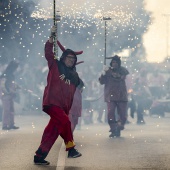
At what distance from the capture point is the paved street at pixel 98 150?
10.9 m

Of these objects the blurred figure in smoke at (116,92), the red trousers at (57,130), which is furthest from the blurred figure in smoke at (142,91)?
the red trousers at (57,130)

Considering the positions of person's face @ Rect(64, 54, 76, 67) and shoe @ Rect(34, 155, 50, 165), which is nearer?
shoe @ Rect(34, 155, 50, 165)

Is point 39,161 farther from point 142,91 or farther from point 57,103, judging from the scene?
point 142,91

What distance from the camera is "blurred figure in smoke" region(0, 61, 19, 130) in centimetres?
1859

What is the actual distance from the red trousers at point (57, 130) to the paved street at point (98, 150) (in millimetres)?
268

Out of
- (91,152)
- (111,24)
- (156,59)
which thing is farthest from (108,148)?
(156,59)

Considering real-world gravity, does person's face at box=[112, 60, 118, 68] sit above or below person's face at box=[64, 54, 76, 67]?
below

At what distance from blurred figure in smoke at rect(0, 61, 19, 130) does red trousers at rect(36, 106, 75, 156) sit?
289 inches

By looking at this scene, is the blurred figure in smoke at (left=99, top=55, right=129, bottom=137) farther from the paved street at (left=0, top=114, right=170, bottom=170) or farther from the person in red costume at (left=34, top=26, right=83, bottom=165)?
the person in red costume at (left=34, top=26, right=83, bottom=165)

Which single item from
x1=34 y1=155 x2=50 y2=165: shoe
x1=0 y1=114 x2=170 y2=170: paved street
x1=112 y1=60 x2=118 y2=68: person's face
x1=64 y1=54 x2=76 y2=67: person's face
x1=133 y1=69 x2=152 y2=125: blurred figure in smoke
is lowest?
x1=0 y1=114 x2=170 y2=170: paved street

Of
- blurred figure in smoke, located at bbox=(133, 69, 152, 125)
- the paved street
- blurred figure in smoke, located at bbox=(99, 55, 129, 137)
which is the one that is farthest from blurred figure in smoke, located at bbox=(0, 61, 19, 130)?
blurred figure in smoke, located at bbox=(133, 69, 152, 125)

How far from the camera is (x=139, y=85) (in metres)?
21.9

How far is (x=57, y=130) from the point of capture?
444 inches

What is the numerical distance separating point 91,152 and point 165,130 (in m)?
5.49
